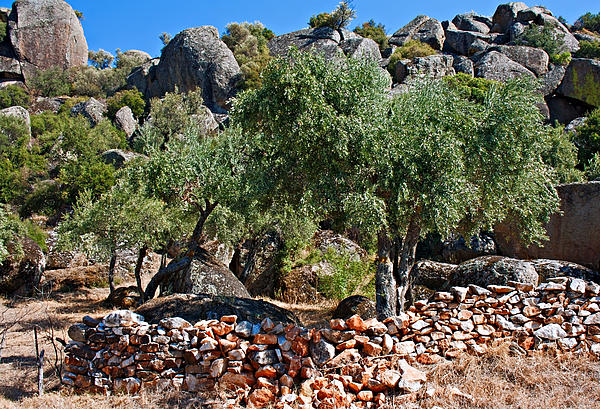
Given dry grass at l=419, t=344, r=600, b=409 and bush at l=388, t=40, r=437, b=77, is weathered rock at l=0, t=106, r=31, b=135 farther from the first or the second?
dry grass at l=419, t=344, r=600, b=409

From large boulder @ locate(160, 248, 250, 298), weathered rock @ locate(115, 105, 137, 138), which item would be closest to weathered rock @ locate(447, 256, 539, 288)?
large boulder @ locate(160, 248, 250, 298)

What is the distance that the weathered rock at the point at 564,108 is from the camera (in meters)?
42.1

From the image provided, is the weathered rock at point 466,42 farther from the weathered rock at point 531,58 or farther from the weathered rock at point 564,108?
the weathered rock at point 564,108

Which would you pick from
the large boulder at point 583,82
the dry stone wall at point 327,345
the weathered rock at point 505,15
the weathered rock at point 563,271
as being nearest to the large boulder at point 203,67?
the large boulder at point 583,82

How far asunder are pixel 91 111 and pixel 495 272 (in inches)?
1948

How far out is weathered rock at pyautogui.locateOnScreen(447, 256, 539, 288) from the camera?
12352 millimetres

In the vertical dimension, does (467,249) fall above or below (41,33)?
below

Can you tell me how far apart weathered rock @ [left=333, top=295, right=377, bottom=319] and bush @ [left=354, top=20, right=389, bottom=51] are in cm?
5022

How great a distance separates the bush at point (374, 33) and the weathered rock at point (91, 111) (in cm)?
3449

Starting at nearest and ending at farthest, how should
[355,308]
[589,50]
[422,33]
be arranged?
[355,308]
[589,50]
[422,33]

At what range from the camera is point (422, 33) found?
5797 centimetres

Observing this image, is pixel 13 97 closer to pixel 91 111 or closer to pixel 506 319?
pixel 91 111

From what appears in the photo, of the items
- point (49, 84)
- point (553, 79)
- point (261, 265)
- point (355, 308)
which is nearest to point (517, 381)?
point (355, 308)

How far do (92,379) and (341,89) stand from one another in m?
7.59
